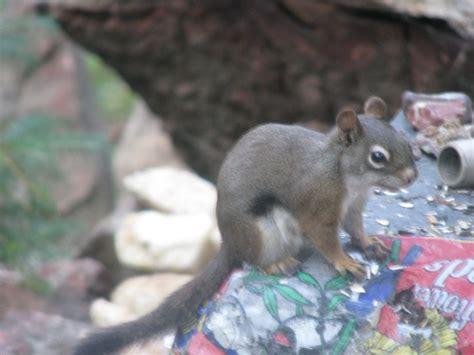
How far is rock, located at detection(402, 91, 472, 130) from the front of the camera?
380cm

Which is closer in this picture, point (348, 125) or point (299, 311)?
point (299, 311)

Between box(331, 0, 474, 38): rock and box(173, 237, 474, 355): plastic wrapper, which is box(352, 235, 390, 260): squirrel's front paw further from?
box(331, 0, 474, 38): rock

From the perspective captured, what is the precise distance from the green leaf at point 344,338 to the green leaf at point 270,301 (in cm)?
17

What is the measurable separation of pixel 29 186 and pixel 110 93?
613cm

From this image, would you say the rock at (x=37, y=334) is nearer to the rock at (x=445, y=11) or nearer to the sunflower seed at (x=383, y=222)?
the sunflower seed at (x=383, y=222)

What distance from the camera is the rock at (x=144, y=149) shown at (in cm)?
688

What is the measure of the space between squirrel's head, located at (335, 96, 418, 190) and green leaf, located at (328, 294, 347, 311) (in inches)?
14.1

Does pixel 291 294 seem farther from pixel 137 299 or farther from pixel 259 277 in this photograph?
pixel 137 299

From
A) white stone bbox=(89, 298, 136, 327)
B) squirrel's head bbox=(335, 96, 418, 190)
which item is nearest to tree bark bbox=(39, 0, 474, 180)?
white stone bbox=(89, 298, 136, 327)

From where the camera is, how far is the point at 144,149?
7.12 m

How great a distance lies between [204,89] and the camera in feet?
19.7

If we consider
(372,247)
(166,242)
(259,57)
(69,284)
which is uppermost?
(372,247)

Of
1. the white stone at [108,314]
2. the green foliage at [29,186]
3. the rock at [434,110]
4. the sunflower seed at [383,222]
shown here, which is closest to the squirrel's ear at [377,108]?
the sunflower seed at [383,222]

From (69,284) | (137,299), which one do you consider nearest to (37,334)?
(137,299)
